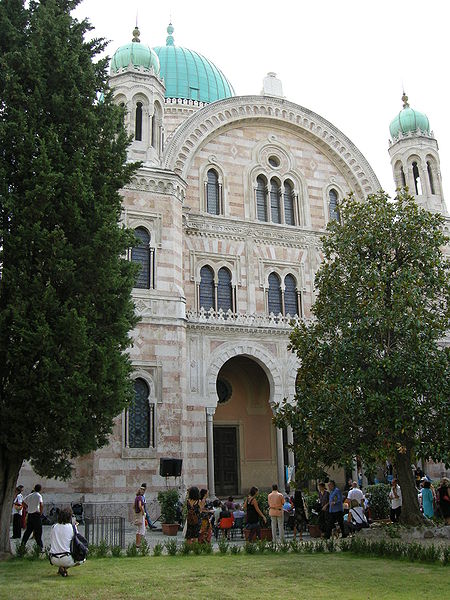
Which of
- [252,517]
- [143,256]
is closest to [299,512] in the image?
[252,517]

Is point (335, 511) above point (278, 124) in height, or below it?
below

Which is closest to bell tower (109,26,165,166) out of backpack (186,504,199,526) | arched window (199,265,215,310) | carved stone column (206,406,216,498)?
arched window (199,265,215,310)

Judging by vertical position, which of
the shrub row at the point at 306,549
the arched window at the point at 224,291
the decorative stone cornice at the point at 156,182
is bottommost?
the shrub row at the point at 306,549

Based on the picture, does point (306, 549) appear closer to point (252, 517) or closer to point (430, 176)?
point (252, 517)

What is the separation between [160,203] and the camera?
2427 cm

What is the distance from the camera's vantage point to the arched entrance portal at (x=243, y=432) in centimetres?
2702

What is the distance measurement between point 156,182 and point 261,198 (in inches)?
231

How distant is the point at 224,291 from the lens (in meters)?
26.4

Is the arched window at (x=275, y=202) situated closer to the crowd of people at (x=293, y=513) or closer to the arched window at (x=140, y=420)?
the arched window at (x=140, y=420)

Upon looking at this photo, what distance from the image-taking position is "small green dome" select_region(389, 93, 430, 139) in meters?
31.4

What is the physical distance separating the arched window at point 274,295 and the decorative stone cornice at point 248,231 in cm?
154

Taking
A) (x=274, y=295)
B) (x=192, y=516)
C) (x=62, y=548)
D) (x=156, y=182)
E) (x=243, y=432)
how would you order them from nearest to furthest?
1. (x=62, y=548)
2. (x=192, y=516)
3. (x=156, y=182)
4. (x=274, y=295)
5. (x=243, y=432)

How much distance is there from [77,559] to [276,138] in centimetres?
2249

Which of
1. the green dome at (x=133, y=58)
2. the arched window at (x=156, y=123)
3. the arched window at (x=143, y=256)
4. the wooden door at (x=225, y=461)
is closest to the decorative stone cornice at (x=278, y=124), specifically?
the arched window at (x=156, y=123)
